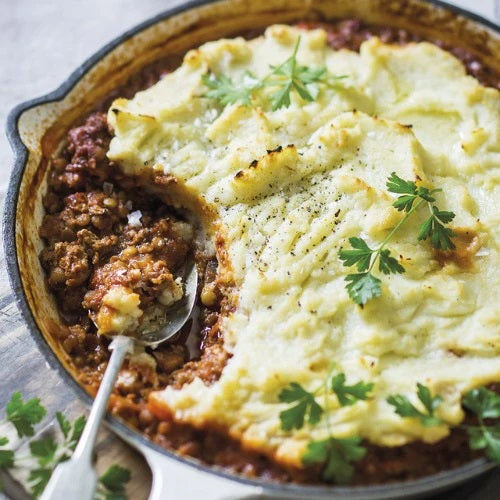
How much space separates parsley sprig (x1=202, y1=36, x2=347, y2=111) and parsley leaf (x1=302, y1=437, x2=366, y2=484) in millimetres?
2135

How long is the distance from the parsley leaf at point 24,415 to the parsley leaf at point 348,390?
4.77ft

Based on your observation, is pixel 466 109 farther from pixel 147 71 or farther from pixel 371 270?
pixel 147 71

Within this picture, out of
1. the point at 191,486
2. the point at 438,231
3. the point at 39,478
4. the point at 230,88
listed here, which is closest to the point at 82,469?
the point at 39,478

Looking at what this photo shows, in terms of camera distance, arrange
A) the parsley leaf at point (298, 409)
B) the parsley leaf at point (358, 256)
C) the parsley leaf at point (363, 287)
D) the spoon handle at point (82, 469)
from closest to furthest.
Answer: the spoon handle at point (82, 469) < the parsley leaf at point (298, 409) < the parsley leaf at point (363, 287) < the parsley leaf at point (358, 256)

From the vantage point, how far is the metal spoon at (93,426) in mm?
3178

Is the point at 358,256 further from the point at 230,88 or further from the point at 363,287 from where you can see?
the point at 230,88

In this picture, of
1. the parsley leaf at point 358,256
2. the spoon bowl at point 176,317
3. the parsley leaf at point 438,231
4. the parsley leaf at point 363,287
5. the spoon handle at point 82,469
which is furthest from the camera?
the spoon bowl at point 176,317

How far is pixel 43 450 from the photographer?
3525 mm

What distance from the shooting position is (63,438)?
364 cm

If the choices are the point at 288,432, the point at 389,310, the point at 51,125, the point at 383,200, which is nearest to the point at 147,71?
the point at 51,125

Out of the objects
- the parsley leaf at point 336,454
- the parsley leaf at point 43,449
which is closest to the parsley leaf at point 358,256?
the parsley leaf at point 336,454

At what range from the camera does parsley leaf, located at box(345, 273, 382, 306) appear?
362cm

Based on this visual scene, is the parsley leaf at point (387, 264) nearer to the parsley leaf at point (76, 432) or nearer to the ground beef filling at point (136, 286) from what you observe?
the ground beef filling at point (136, 286)

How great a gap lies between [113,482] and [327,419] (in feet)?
3.44
